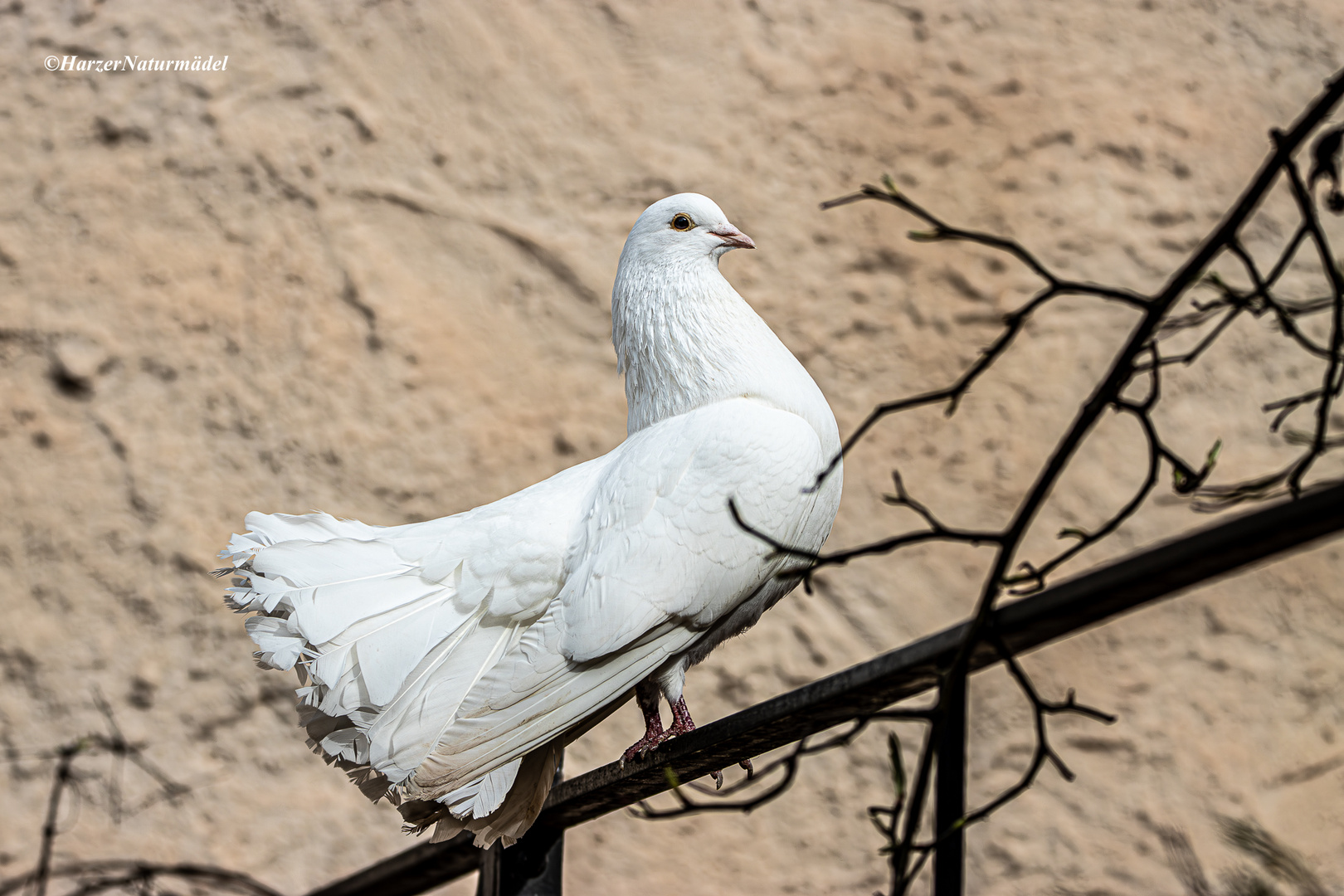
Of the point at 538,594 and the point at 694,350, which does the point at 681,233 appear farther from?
the point at 538,594

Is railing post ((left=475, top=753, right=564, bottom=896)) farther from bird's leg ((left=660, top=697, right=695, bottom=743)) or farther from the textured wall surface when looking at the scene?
the textured wall surface

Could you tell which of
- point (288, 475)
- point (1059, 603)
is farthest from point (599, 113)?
point (1059, 603)

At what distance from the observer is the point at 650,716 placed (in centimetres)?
168

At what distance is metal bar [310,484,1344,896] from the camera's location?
0.55 metres

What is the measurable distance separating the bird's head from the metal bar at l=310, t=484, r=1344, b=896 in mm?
792

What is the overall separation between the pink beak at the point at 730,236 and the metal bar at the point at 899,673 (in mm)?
830

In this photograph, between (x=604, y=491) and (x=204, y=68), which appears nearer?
(x=604, y=491)

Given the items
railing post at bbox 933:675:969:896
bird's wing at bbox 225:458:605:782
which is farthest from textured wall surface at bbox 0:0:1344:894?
railing post at bbox 933:675:969:896

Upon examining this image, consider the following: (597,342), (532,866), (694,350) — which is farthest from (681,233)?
(597,342)

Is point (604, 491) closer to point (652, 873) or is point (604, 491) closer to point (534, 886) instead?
point (534, 886)

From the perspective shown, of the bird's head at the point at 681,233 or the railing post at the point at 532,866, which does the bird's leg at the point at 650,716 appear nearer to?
the railing post at the point at 532,866

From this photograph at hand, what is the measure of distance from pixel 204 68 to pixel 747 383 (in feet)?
9.84

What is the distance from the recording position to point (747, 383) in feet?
5.69

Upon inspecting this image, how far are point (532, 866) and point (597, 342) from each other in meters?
2.54
